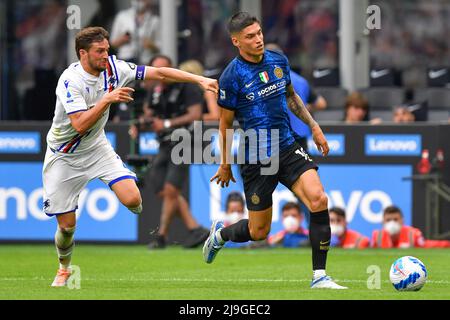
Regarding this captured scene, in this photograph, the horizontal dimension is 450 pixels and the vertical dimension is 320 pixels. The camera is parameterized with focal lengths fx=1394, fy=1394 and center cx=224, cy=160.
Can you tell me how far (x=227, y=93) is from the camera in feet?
38.8

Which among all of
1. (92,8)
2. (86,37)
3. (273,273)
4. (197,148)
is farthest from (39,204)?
(86,37)

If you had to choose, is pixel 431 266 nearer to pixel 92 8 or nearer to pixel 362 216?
pixel 362 216

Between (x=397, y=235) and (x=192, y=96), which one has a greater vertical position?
(x=192, y=96)

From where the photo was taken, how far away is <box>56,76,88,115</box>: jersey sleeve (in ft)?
38.6

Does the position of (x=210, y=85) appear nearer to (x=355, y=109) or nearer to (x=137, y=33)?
(x=355, y=109)

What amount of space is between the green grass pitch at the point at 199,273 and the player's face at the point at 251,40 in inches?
79.3

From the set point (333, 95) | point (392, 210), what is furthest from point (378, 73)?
point (392, 210)

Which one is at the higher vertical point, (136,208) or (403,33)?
(403,33)

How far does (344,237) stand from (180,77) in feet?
18.8

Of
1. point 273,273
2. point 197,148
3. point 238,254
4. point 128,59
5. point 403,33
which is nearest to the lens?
A: point 273,273

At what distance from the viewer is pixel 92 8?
20562 millimetres

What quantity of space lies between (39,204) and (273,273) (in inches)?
204

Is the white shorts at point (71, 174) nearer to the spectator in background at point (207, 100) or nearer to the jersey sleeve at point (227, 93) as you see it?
the jersey sleeve at point (227, 93)

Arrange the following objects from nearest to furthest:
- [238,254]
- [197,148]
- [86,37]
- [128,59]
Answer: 1. [86,37]
2. [238,254]
3. [197,148]
4. [128,59]
